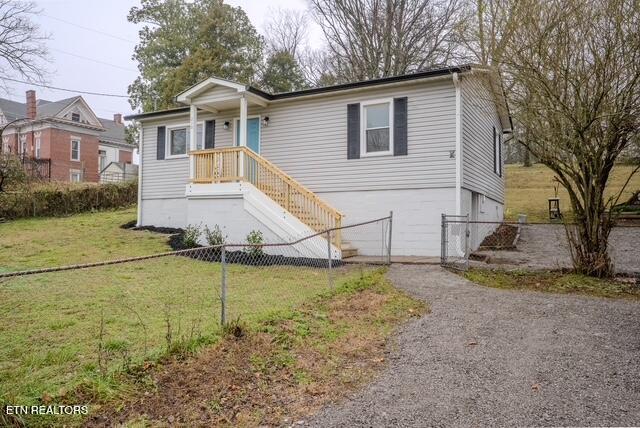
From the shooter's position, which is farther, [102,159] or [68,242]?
[102,159]


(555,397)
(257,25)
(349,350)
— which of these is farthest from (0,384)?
(257,25)

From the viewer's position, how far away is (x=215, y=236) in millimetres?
10750

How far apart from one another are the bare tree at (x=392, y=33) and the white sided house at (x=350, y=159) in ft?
32.0

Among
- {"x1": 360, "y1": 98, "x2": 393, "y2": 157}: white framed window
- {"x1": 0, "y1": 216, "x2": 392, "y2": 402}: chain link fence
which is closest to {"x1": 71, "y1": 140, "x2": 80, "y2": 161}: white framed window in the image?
{"x1": 0, "y1": 216, "x2": 392, "y2": 402}: chain link fence

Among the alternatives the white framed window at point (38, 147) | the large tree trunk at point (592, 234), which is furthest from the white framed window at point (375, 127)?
the white framed window at point (38, 147)

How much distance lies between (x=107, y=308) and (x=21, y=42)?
20784 mm

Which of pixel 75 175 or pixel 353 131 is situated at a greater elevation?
pixel 75 175

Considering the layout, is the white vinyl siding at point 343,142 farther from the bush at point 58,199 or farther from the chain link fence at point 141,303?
the bush at point 58,199

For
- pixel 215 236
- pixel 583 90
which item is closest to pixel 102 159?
pixel 215 236

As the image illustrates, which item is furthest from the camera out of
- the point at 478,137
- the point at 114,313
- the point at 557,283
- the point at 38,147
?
the point at 38,147

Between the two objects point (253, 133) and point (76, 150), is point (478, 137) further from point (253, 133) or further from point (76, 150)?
point (76, 150)

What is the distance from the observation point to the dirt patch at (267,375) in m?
2.88

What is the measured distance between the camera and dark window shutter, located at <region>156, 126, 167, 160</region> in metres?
14.2

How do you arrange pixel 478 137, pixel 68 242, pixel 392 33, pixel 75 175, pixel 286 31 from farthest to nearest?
1. pixel 75 175
2. pixel 286 31
3. pixel 392 33
4. pixel 478 137
5. pixel 68 242
